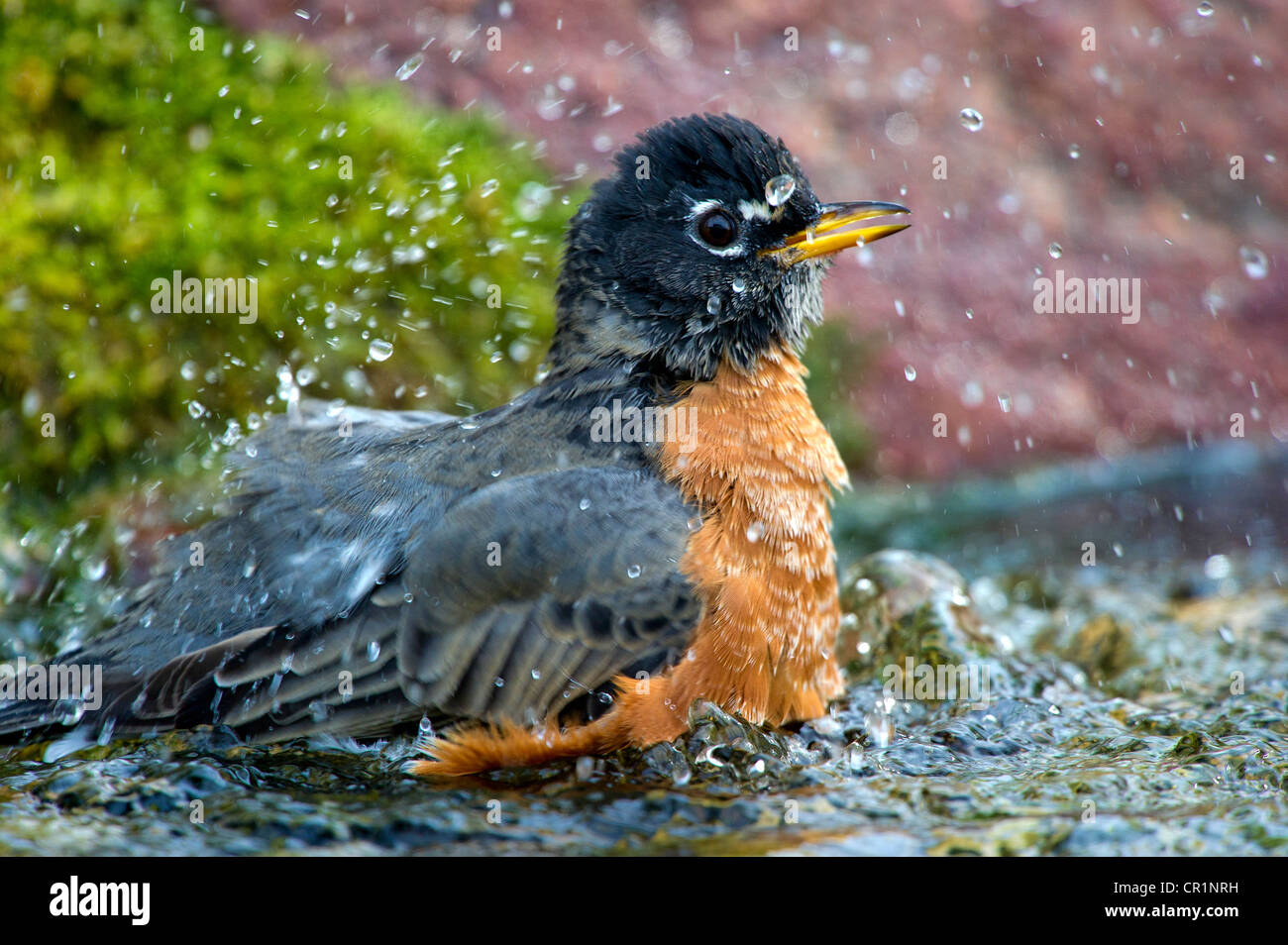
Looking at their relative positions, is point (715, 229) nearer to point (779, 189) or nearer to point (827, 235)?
point (779, 189)

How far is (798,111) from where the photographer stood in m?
9.03

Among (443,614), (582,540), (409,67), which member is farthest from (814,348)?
(443,614)

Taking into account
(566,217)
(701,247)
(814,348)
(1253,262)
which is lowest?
(701,247)

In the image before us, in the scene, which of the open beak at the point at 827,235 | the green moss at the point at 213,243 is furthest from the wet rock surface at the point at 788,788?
the green moss at the point at 213,243

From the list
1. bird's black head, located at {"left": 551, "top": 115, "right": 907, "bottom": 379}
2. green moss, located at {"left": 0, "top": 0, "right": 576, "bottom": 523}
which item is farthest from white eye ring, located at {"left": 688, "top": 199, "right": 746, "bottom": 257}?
green moss, located at {"left": 0, "top": 0, "right": 576, "bottom": 523}

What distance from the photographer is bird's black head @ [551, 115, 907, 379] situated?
4215 mm

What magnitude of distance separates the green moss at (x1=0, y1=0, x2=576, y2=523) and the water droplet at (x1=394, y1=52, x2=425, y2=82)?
1.51ft

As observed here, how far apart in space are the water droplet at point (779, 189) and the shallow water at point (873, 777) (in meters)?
1.70

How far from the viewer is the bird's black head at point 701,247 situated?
421 cm

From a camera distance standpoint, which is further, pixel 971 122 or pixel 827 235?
pixel 971 122

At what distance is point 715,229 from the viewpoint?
4.23 m

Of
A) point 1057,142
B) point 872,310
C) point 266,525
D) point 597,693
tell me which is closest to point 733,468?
point 597,693

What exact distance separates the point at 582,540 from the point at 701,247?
1194 millimetres

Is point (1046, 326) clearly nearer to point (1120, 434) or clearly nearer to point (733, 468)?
point (1120, 434)
